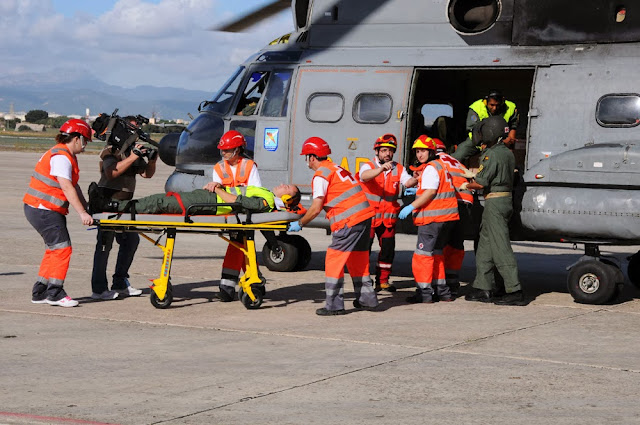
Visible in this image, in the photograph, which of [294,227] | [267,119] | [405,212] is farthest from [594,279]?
[267,119]

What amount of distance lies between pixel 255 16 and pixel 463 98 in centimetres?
325

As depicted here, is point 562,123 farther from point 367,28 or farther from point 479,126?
point 367,28

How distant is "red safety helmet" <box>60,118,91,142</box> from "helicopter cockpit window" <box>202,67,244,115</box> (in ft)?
10.9

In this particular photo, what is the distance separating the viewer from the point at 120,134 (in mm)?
9859

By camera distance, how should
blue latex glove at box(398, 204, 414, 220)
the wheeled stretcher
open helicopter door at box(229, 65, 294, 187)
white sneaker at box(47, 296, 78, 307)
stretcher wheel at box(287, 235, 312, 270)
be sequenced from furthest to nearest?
stretcher wheel at box(287, 235, 312, 270) < open helicopter door at box(229, 65, 294, 187) < blue latex glove at box(398, 204, 414, 220) < white sneaker at box(47, 296, 78, 307) < the wheeled stretcher

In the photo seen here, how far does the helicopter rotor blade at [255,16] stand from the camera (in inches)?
489

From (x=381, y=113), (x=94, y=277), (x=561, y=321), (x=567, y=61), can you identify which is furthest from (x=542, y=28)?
(x=94, y=277)

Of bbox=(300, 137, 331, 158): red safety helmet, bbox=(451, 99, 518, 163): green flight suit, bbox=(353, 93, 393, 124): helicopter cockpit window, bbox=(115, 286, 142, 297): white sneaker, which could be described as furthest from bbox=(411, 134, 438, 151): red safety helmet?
bbox=(115, 286, 142, 297): white sneaker

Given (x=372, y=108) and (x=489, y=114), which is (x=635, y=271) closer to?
(x=489, y=114)

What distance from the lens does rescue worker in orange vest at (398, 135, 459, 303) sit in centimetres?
1004

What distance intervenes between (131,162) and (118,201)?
56 centimetres

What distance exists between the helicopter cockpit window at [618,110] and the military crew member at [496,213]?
1.14 m

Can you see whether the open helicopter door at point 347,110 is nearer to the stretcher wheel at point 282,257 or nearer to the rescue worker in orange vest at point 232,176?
the stretcher wheel at point 282,257

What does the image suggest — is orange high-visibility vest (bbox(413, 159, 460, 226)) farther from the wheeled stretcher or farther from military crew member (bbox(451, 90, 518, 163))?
the wheeled stretcher
